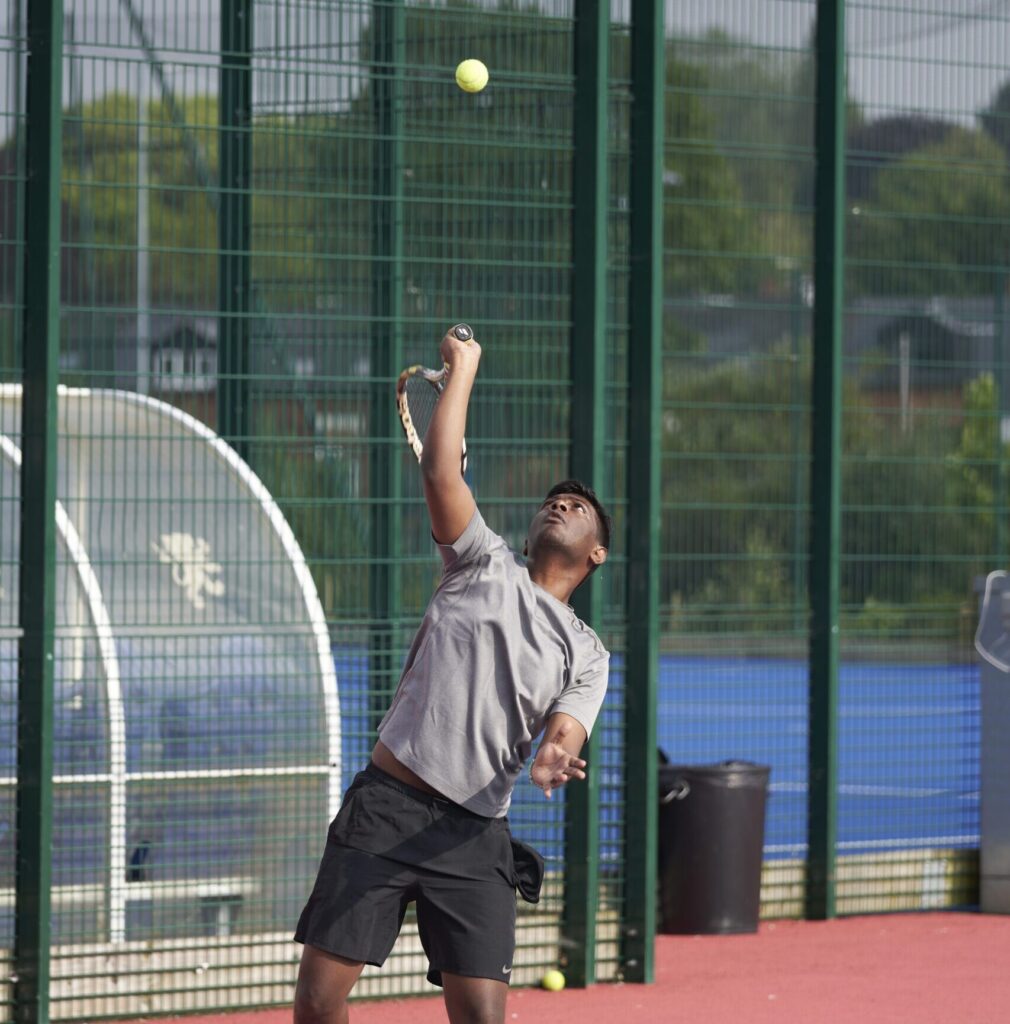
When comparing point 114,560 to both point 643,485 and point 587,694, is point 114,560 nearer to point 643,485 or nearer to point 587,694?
point 643,485

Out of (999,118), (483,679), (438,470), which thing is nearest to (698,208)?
(999,118)

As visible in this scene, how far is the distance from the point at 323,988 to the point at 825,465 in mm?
4905

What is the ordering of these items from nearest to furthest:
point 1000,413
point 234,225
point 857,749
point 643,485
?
point 234,225 < point 643,485 < point 857,749 < point 1000,413

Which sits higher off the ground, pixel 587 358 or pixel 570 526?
pixel 587 358

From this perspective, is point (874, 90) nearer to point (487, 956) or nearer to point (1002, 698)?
point (1002, 698)

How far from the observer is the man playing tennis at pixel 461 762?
460 centimetres

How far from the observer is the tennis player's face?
467 cm

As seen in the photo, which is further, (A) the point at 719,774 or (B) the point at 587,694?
(A) the point at 719,774

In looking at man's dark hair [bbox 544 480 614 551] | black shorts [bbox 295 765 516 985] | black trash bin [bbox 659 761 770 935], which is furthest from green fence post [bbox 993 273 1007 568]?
black shorts [bbox 295 765 516 985]

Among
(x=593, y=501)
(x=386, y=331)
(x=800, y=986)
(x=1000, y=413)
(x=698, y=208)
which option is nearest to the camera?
(x=593, y=501)

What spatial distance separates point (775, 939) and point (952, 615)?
200cm

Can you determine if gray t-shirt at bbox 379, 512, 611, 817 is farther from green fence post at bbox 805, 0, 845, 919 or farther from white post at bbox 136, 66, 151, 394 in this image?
green fence post at bbox 805, 0, 845, 919

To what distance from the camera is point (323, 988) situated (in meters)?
4.59

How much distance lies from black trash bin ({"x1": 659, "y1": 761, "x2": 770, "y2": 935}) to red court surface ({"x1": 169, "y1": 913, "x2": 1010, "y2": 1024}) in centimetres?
9
